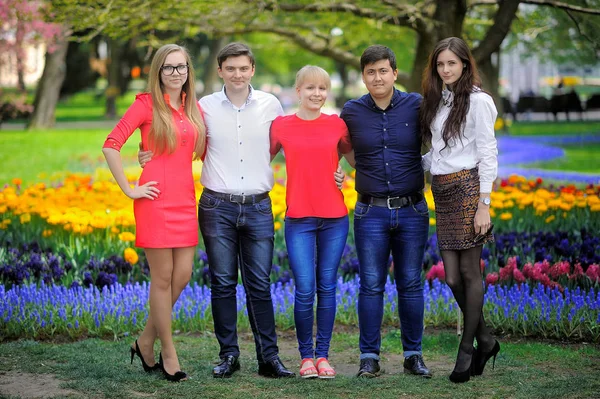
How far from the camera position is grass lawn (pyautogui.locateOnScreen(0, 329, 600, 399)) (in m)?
4.22

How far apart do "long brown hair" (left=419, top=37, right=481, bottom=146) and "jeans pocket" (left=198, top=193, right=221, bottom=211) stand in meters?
1.16

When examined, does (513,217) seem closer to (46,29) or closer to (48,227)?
(48,227)

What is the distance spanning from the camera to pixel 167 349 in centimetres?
449

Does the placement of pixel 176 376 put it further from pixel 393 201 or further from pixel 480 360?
pixel 480 360

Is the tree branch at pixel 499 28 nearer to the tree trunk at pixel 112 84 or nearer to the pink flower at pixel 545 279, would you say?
Result: the pink flower at pixel 545 279

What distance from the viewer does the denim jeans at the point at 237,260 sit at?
4.48 m

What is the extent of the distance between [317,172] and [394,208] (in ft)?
1.48

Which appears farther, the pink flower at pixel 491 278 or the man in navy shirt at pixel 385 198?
the pink flower at pixel 491 278

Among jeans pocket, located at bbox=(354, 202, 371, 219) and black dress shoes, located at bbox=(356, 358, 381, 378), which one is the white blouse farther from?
black dress shoes, located at bbox=(356, 358, 381, 378)

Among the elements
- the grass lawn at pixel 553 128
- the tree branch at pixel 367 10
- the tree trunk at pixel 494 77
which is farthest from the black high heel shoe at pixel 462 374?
the grass lawn at pixel 553 128

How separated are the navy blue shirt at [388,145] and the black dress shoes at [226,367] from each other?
1.16 metres

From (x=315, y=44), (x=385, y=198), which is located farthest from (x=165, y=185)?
(x=315, y=44)

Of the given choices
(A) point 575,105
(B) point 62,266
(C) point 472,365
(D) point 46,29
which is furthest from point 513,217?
(A) point 575,105

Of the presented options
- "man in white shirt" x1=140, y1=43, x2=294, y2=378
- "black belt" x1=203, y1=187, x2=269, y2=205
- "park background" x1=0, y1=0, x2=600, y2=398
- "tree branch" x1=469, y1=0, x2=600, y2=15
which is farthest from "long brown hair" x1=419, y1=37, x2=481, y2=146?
"tree branch" x1=469, y1=0, x2=600, y2=15
